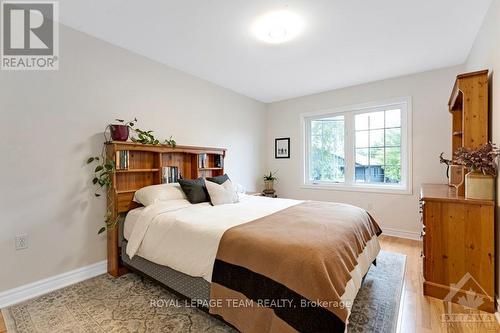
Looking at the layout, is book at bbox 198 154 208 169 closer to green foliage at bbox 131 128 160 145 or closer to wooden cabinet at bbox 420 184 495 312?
green foliage at bbox 131 128 160 145

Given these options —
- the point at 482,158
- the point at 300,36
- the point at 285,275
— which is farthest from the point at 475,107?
the point at 285,275

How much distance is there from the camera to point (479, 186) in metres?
1.89

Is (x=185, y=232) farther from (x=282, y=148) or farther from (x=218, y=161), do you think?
(x=282, y=148)

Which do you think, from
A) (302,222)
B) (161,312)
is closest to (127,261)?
(161,312)

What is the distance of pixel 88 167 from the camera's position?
2445mm

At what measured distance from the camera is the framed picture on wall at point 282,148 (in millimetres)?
4871

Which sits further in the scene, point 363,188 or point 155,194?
point 363,188

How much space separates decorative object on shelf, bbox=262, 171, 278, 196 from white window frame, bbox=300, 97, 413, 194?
1.99 feet

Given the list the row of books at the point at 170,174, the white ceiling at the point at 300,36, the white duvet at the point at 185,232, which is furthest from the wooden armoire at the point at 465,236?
the row of books at the point at 170,174

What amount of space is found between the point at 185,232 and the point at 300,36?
226cm

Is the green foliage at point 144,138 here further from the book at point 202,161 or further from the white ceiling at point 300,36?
A: the white ceiling at point 300,36

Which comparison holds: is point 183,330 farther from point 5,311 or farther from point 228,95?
point 228,95

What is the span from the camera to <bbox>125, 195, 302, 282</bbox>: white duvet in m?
1.70

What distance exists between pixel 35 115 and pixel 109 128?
1.98ft
